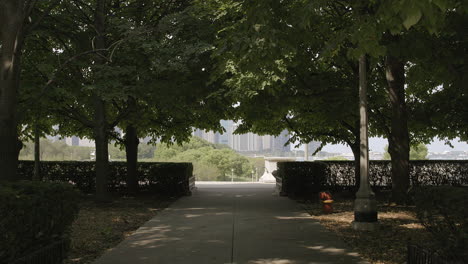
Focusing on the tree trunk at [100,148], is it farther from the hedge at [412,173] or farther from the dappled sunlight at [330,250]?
the hedge at [412,173]

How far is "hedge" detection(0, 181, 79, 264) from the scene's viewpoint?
17.3 feet

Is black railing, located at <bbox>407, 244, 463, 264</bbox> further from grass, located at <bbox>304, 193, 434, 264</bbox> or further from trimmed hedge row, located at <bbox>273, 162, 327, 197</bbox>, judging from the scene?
trimmed hedge row, located at <bbox>273, 162, 327, 197</bbox>

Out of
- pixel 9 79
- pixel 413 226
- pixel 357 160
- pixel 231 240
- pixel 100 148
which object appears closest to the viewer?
pixel 231 240

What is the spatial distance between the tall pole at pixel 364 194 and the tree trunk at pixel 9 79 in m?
7.49

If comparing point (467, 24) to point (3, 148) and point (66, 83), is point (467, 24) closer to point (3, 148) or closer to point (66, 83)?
point (3, 148)

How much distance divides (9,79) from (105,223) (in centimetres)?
417

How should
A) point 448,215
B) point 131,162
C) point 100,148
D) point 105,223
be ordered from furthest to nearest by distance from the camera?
1. point 131,162
2. point 100,148
3. point 105,223
4. point 448,215

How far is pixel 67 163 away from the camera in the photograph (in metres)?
21.5

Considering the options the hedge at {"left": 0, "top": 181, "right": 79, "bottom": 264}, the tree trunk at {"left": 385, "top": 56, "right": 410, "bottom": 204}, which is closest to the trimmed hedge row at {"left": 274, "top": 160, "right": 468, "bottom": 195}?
the tree trunk at {"left": 385, "top": 56, "right": 410, "bottom": 204}

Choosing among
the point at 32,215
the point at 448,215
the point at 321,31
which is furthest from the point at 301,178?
the point at 32,215

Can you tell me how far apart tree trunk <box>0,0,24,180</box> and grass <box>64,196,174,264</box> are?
6.69 ft

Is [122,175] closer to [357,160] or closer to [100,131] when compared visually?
[100,131]

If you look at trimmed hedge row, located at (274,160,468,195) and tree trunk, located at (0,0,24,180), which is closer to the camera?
tree trunk, located at (0,0,24,180)

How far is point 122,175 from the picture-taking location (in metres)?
21.0
